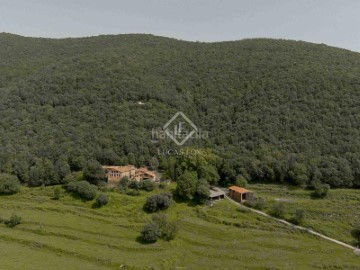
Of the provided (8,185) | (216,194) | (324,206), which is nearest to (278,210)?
(324,206)

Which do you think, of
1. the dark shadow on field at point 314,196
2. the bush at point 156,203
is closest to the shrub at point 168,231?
the bush at point 156,203

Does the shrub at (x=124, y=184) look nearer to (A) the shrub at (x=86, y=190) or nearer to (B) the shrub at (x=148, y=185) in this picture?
(B) the shrub at (x=148, y=185)

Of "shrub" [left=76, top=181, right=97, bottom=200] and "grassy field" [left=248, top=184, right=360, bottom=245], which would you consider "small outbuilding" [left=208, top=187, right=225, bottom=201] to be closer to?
"grassy field" [left=248, top=184, right=360, bottom=245]

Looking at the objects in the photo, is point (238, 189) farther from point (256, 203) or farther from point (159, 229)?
point (159, 229)

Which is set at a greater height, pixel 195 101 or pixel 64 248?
pixel 195 101

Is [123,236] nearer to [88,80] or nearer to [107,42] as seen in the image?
[88,80]

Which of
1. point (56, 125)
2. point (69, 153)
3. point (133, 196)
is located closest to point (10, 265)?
point (133, 196)
